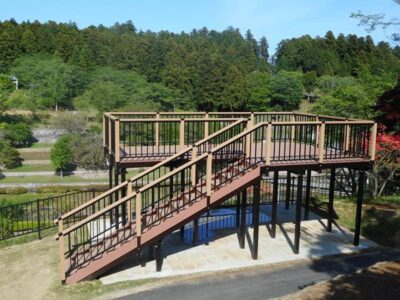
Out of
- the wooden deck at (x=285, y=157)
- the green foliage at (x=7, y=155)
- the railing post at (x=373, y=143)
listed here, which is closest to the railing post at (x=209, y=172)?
the wooden deck at (x=285, y=157)

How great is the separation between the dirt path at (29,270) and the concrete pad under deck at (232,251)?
1198mm

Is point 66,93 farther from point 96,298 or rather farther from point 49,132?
point 96,298

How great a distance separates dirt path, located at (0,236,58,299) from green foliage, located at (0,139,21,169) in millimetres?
32518

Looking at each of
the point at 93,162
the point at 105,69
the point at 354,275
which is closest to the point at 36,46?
the point at 105,69

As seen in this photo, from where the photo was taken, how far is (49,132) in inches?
2029

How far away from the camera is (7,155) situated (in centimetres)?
4022

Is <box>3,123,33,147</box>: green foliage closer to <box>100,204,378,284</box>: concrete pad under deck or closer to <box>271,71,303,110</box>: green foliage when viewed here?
<box>100,204,378,284</box>: concrete pad under deck

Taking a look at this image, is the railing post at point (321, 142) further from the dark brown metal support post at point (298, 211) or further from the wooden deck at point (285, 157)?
the dark brown metal support post at point (298, 211)

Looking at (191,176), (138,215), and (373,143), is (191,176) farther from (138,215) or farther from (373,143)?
(373,143)

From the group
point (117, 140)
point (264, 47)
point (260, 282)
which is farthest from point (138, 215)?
point (264, 47)

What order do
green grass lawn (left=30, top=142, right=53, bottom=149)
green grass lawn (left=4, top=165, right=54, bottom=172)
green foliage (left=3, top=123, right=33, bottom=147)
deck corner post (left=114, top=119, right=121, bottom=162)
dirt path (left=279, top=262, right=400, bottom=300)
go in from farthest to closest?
1. green grass lawn (left=30, top=142, right=53, bottom=149)
2. green foliage (left=3, top=123, right=33, bottom=147)
3. green grass lawn (left=4, top=165, right=54, bottom=172)
4. deck corner post (left=114, top=119, right=121, bottom=162)
5. dirt path (left=279, top=262, right=400, bottom=300)

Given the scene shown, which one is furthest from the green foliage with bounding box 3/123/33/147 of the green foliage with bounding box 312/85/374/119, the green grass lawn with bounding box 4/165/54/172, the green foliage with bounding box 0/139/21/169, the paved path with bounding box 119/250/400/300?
the paved path with bounding box 119/250/400/300

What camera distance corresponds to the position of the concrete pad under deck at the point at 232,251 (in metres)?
9.05

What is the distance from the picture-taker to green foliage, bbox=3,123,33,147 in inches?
1780
